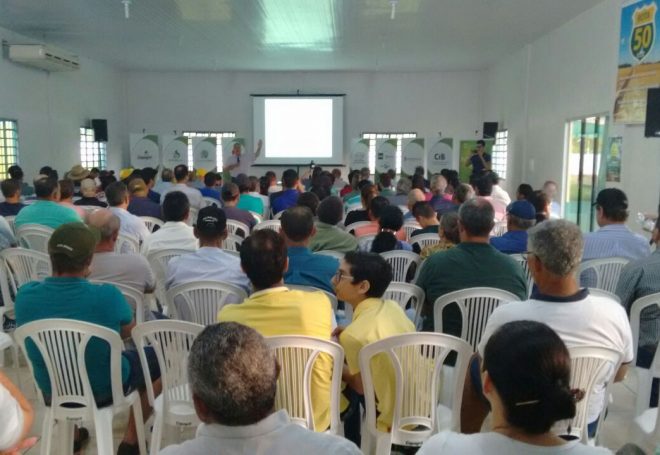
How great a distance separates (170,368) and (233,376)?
145 cm

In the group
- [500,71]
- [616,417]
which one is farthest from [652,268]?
[500,71]

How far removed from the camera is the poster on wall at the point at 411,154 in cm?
1430

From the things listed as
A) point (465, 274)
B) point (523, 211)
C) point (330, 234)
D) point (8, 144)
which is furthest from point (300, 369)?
point (8, 144)

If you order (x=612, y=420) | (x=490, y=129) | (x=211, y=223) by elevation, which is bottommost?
(x=612, y=420)

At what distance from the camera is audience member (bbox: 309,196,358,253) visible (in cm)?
453

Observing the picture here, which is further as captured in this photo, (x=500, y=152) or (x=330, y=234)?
(x=500, y=152)

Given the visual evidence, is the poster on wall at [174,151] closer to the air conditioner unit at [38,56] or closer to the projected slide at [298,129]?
the projected slide at [298,129]

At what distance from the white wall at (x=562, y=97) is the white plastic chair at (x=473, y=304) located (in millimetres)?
4363

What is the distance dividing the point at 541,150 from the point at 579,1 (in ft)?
11.2

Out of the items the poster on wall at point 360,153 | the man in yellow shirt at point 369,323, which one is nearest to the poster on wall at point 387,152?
the poster on wall at point 360,153

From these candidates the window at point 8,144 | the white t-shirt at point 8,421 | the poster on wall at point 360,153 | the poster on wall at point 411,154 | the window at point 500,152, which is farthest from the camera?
the poster on wall at point 360,153

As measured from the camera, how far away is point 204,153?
14.5 metres

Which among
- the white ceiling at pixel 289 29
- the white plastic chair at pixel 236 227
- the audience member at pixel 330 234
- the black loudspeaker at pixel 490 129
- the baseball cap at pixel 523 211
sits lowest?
the white plastic chair at pixel 236 227

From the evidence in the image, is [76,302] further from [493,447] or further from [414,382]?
[493,447]
